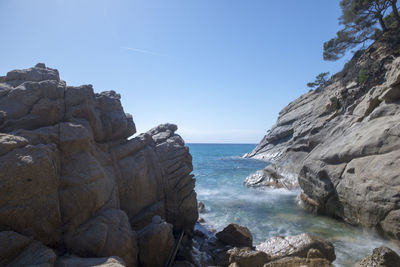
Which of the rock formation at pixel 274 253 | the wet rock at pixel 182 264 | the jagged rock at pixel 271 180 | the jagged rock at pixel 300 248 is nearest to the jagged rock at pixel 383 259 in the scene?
the rock formation at pixel 274 253

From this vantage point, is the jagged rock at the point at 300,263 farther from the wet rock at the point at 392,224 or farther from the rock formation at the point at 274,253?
the wet rock at the point at 392,224

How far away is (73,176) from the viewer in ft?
22.2

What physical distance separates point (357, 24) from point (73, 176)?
32.9 metres

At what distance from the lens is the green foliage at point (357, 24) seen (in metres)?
23.8

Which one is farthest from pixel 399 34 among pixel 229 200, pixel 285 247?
pixel 285 247

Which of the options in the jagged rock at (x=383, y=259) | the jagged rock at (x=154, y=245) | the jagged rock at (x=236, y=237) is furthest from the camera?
the jagged rock at (x=236, y=237)

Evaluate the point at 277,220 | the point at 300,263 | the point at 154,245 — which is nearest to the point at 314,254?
the point at 300,263

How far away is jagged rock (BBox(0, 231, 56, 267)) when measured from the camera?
4.59 meters

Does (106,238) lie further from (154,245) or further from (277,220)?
(277,220)

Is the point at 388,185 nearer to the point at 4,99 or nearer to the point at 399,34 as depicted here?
the point at 4,99

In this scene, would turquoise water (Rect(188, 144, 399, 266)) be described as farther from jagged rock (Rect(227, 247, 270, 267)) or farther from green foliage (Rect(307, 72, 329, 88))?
green foliage (Rect(307, 72, 329, 88))

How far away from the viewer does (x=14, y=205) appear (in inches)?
206

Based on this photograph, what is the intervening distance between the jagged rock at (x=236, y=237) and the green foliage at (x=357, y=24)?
27.4 meters

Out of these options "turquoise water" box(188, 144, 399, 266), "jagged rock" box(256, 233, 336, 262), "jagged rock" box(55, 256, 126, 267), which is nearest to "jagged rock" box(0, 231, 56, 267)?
"jagged rock" box(55, 256, 126, 267)
